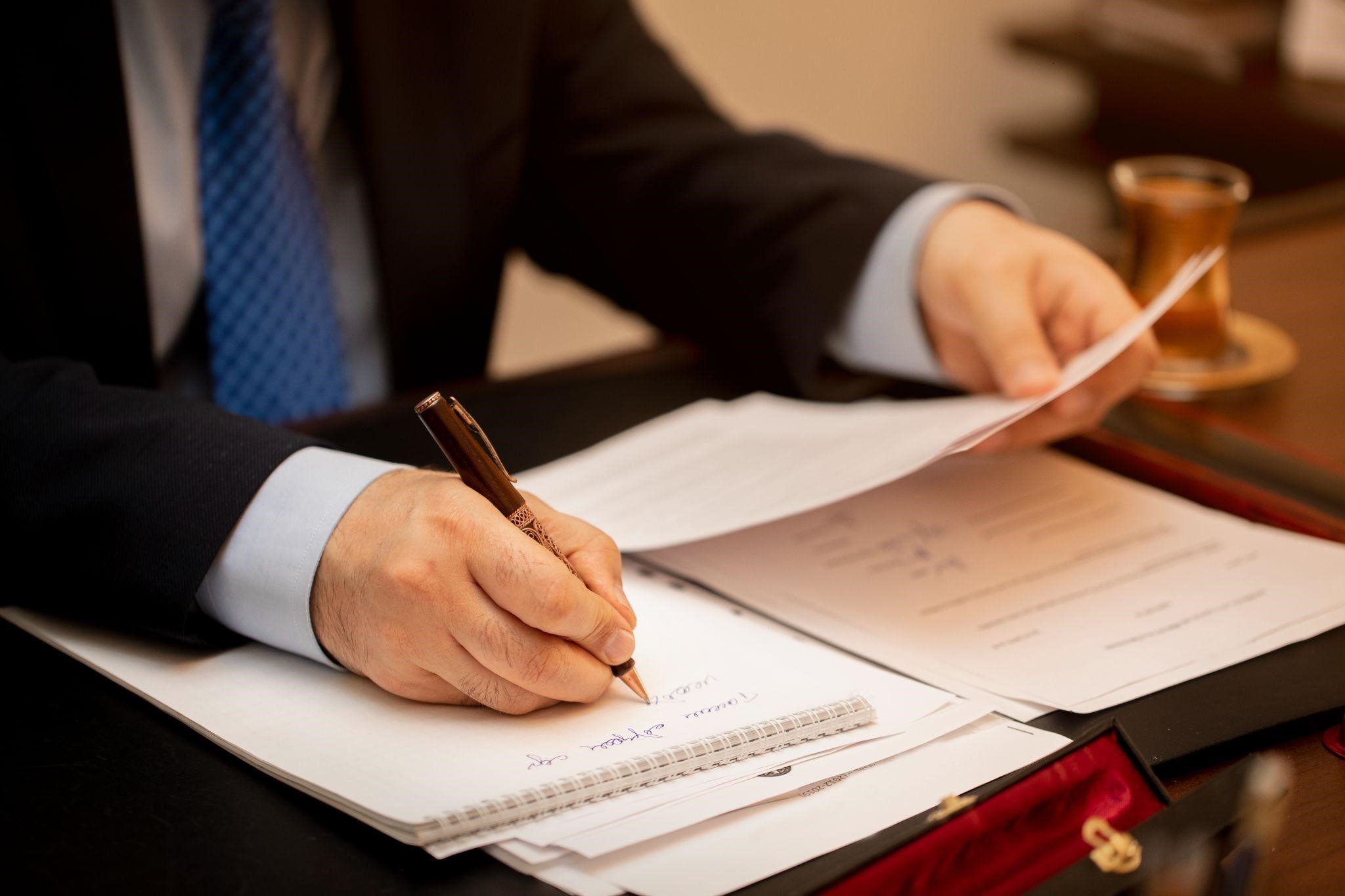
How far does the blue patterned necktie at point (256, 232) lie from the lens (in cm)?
107

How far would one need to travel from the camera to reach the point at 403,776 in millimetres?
568

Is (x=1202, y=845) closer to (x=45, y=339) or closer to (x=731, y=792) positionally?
(x=731, y=792)

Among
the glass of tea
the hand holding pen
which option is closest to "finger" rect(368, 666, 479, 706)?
the hand holding pen

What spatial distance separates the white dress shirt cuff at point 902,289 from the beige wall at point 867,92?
173 centimetres

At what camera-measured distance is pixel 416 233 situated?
3.91 ft

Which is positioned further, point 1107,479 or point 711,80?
point 711,80

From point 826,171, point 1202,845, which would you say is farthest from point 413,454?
point 1202,845

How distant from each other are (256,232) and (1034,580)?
2.37ft

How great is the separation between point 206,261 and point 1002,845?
2.80ft

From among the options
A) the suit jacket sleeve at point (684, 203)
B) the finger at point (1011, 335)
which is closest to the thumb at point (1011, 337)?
the finger at point (1011, 335)

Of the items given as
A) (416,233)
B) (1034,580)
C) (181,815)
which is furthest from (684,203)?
(181,815)

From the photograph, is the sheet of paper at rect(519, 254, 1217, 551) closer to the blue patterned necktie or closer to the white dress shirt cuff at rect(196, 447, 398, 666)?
the white dress shirt cuff at rect(196, 447, 398, 666)

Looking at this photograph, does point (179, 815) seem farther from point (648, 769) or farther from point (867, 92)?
point (867, 92)

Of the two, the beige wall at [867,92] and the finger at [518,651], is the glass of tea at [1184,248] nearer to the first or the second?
the finger at [518,651]
